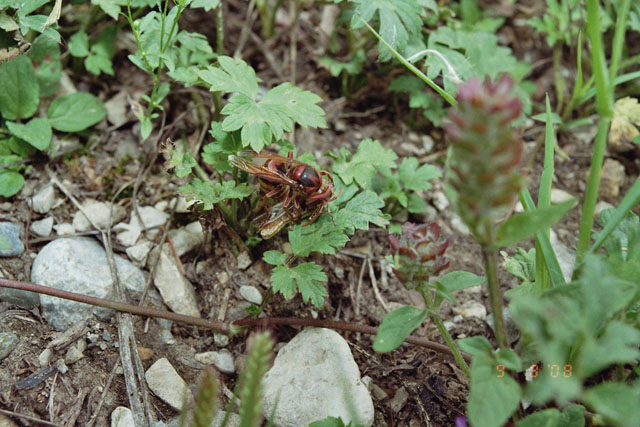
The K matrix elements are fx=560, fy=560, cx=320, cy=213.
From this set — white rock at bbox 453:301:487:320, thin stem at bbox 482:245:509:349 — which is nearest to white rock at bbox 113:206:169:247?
white rock at bbox 453:301:487:320

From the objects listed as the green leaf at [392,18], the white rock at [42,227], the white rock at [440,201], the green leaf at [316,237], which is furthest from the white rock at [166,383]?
the green leaf at [392,18]

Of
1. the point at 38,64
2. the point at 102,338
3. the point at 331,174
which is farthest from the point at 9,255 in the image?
the point at 331,174

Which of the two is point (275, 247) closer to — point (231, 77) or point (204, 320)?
point (204, 320)

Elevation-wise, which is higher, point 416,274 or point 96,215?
point 416,274

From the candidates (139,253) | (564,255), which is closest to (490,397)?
(564,255)

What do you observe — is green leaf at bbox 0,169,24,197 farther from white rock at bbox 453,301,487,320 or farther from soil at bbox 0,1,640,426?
white rock at bbox 453,301,487,320
